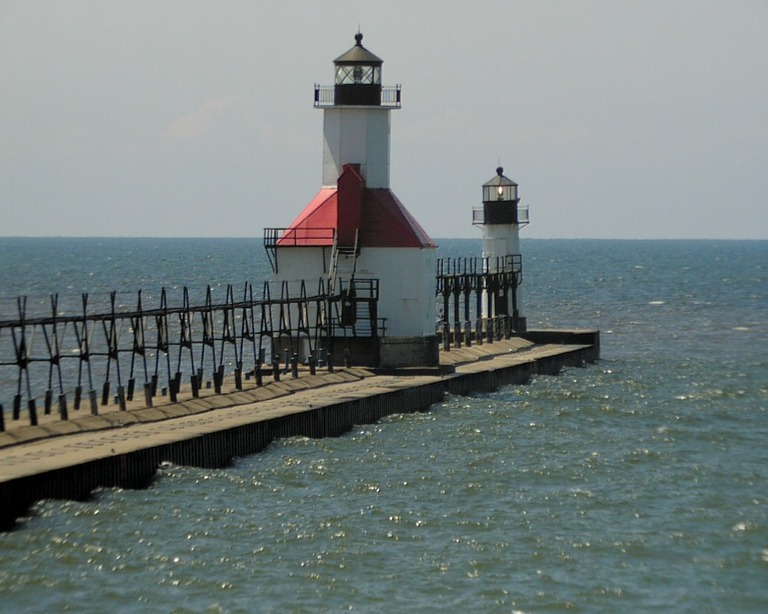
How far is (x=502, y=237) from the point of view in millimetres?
63094

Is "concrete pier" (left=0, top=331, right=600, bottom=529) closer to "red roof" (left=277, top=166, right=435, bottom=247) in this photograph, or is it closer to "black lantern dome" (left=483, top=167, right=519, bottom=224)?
"red roof" (left=277, top=166, right=435, bottom=247)

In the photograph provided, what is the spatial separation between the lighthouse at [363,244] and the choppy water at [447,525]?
14.4 feet

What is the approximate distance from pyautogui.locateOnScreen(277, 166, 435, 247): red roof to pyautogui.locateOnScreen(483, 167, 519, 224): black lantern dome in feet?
52.2

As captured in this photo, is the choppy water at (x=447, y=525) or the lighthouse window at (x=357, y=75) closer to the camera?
the choppy water at (x=447, y=525)

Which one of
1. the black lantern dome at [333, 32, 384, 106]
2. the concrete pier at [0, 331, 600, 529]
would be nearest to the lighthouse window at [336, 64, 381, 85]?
the black lantern dome at [333, 32, 384, 106]

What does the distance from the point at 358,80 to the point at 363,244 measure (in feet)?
17.3

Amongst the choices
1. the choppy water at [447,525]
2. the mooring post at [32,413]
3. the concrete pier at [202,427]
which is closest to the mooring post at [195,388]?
the concrete pier at [202,427]

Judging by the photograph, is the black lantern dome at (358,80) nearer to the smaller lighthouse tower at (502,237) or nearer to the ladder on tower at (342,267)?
the ladder on tower at (342,267)

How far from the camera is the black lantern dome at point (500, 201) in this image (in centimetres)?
6228

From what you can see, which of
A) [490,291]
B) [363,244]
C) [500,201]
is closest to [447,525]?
[363,244]

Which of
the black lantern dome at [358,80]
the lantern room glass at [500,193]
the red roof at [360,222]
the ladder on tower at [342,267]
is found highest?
the black lantern dome at [358,80]

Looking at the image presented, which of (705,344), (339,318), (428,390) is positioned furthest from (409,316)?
(705,344)

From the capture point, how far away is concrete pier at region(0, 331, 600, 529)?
25750mm

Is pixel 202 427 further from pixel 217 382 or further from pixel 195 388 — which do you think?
pixel 217 382
